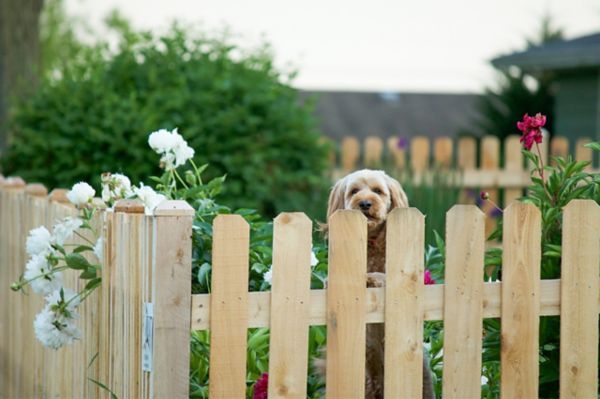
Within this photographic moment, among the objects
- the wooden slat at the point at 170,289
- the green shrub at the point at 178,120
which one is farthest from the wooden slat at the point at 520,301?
the green shrub at the point at 178,120

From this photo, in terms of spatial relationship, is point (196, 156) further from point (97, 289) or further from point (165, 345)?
point (165, 345)

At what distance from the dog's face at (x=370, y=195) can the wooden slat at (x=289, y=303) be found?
2.93 ft

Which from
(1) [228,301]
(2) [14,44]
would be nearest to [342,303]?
(1) [228,301]

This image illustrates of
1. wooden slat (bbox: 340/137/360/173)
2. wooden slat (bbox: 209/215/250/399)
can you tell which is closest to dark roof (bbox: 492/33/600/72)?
wooden slat (bbox: 340/137/360/173)

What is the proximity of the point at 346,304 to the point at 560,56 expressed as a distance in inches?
504

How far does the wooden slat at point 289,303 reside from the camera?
3.29 m

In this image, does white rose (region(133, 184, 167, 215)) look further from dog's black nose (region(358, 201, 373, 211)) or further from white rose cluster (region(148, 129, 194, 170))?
dog's black nose (region(358, 201, 373, 211))

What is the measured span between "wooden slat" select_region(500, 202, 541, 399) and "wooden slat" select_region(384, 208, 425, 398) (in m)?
0.31

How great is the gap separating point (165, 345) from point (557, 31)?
60.5 feet

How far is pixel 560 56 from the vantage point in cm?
1541

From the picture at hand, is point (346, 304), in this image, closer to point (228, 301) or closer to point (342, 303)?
point (342, 303)

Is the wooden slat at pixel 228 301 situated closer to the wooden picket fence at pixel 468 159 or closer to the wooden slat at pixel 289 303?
the wooden slat at pixel 289 303

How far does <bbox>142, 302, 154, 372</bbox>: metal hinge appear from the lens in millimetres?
3230

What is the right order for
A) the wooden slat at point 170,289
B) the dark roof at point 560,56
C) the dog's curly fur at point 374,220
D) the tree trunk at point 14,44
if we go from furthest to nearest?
the dark roof at point 560,56 < the tree trunk at point 14,44 < the dog's curly fur at point 374,220 < the wooden slat at point 170,289
